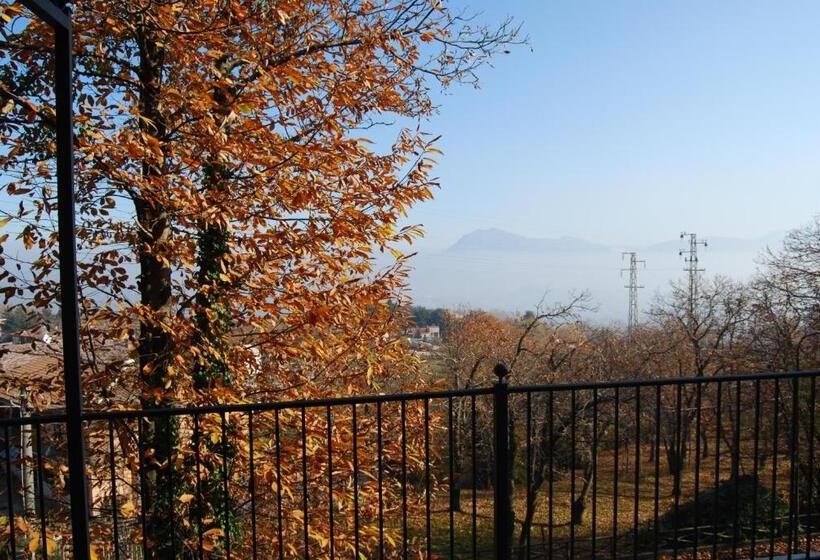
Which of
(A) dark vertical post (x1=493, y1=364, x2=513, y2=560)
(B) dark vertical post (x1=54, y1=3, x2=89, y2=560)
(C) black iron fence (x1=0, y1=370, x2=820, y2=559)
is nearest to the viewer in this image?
(B) dark vertical post (x1=54, y1=3, x2=89, y2=560)

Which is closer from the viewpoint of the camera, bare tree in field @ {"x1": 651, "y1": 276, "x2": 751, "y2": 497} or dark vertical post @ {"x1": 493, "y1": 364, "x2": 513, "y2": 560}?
dark vertical post @ {"x1": 493, "y1": 364, "x2": 513, "y2": 560}

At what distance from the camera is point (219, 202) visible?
4598 mm

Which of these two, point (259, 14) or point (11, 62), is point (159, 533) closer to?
point (11, 62)

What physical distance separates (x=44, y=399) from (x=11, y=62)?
8.43ft

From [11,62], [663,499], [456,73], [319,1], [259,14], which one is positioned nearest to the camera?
[11,62]

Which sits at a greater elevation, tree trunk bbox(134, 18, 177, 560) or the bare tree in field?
tree trunk bbox(134, 18, 177, 560)

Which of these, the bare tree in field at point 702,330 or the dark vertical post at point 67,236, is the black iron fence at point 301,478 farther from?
the bare tree in field at point 702,330

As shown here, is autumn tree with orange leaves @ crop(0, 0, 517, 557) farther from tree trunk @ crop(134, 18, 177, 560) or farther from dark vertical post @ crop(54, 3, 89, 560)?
dark vertical post @ crop(54, 3, 89, 560)

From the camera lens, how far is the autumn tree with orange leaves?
13.8 ft

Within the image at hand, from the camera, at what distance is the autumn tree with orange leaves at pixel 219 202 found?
4191 millimetres

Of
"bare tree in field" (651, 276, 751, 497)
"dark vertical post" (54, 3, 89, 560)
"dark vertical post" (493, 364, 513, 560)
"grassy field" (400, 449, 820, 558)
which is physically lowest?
"grassy field" (400, 449, 820, 558)

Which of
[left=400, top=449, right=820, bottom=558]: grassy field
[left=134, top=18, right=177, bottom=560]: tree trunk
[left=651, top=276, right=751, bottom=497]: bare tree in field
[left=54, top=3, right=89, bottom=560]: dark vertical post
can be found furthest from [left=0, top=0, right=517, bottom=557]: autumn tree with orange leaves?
[left=651, top=276, right=751, bottom=497]: bare tree in field

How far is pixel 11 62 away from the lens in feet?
14.0

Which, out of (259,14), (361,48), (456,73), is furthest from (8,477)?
(456,73)
